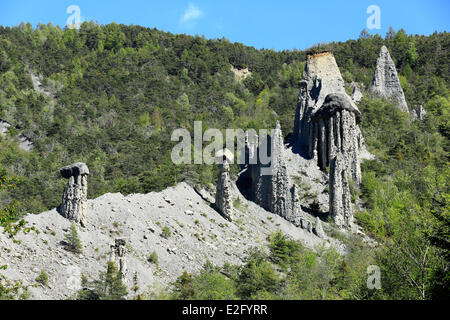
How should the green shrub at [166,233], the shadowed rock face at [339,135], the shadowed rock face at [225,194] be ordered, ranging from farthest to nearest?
the shadowed rock face at [339,135], the shadowed rock face at [225,194], the green shrub at [166,233]

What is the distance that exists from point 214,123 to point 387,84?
32575mm

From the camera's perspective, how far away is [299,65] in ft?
495

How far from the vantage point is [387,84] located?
106562mm

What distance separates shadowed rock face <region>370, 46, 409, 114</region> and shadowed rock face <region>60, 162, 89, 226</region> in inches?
2662

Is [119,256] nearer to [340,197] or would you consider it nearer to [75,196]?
[75,196]

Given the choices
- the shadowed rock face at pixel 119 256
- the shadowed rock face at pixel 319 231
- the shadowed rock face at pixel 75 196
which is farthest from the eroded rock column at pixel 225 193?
the shadowed rock face at pixel 119 256

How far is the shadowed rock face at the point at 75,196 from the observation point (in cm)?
4566

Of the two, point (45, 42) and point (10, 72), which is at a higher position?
point (45, 42)

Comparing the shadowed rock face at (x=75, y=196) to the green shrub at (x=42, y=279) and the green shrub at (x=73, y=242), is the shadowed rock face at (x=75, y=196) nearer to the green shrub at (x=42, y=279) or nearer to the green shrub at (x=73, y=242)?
the green shrub at (x=73, y=242)

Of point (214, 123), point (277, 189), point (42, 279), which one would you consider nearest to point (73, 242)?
point (42, 279)

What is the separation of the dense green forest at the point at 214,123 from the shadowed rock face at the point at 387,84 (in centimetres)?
449

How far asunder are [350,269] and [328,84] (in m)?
36.1
